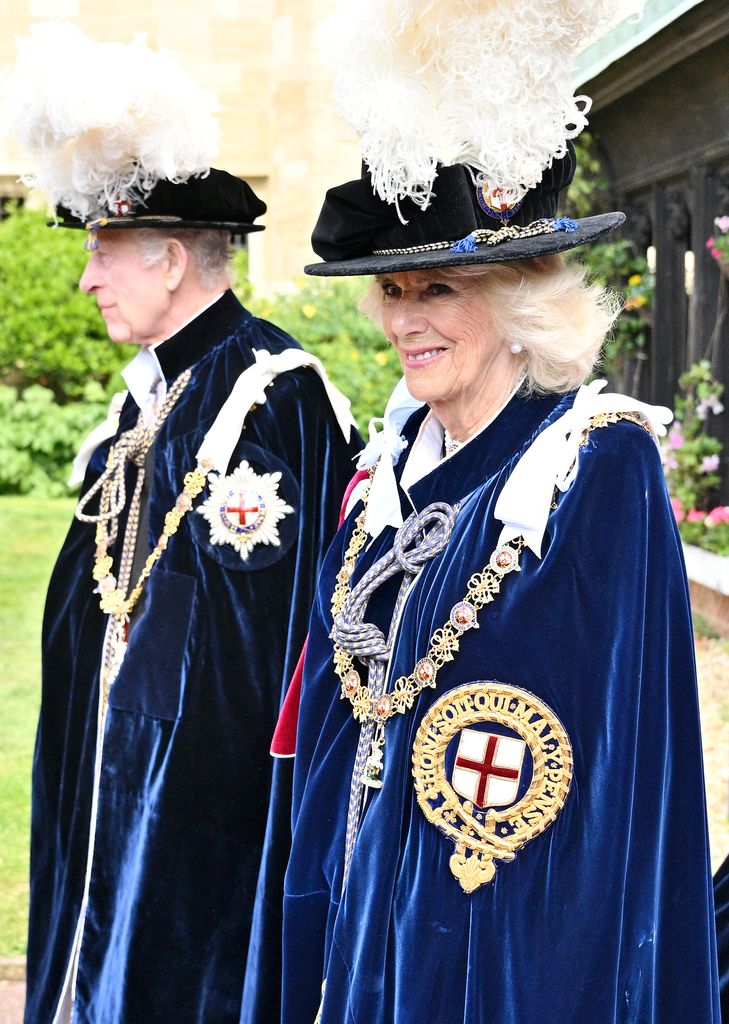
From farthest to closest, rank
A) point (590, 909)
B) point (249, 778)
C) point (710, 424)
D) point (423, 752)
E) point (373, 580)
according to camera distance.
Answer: point (710, 424) → point (249, 778) → point (373, 580) → point (423, 752) → point (590, 909)

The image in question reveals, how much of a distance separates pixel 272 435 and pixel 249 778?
784 millimetres

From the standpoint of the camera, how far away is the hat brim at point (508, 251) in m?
1.83

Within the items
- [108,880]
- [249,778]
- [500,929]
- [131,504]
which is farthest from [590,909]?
[131,504]

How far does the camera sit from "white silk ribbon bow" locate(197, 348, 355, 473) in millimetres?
2885

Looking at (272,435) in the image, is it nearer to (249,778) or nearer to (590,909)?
(249,778)

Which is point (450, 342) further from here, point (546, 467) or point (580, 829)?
point (580, 829)

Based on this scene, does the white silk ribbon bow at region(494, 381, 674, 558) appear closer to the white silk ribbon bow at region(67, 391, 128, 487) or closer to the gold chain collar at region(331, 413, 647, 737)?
the gold chain collar at region(331, 413, 647, 737)

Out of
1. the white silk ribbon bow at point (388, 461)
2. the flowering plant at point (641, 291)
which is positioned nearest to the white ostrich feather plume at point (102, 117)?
the white silk ribbon bow at point (388, 461)

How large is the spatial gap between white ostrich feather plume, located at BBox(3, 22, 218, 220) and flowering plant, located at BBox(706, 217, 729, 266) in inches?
122

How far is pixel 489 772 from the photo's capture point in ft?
5.81

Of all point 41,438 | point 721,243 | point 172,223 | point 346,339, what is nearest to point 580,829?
point 172,223

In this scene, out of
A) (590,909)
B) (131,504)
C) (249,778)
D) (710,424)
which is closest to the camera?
(590,909)

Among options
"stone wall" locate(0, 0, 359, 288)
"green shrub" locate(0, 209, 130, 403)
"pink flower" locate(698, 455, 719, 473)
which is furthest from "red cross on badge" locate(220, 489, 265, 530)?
"stone wall" locate(0, 0, 359, 288)

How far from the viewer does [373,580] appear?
2004 mm
